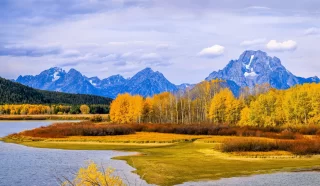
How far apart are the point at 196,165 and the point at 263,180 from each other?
9.72 meters

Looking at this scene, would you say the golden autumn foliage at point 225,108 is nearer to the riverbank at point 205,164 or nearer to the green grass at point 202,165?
the riverbank at point 205,164

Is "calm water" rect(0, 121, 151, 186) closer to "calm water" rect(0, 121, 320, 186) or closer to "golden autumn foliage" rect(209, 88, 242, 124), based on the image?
"calm water" rect(0, 121, 320, 186)

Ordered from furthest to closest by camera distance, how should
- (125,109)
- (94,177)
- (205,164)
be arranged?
(125,109), (205,164), (94,177)

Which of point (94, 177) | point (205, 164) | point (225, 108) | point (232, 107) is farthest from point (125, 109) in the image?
point (94, 177)

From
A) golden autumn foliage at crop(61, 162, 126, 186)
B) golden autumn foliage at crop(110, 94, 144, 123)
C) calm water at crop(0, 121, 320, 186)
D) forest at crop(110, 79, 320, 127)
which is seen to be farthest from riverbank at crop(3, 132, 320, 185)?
golden autumn foliage at crop(110, 94, 144, 123)

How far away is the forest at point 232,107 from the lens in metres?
95.1

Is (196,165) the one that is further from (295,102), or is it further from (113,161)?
(295,102)

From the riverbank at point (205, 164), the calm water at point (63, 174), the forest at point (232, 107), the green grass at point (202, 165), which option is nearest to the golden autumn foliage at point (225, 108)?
the forest at point (232, 107)

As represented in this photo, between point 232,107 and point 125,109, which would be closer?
point 232,107

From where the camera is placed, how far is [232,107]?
116 meters

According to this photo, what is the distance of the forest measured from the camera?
95062mm

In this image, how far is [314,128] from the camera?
79688 mm

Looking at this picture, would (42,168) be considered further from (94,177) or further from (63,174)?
(94,177)

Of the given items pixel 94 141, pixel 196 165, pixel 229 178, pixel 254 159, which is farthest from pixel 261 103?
pixel 229 178
